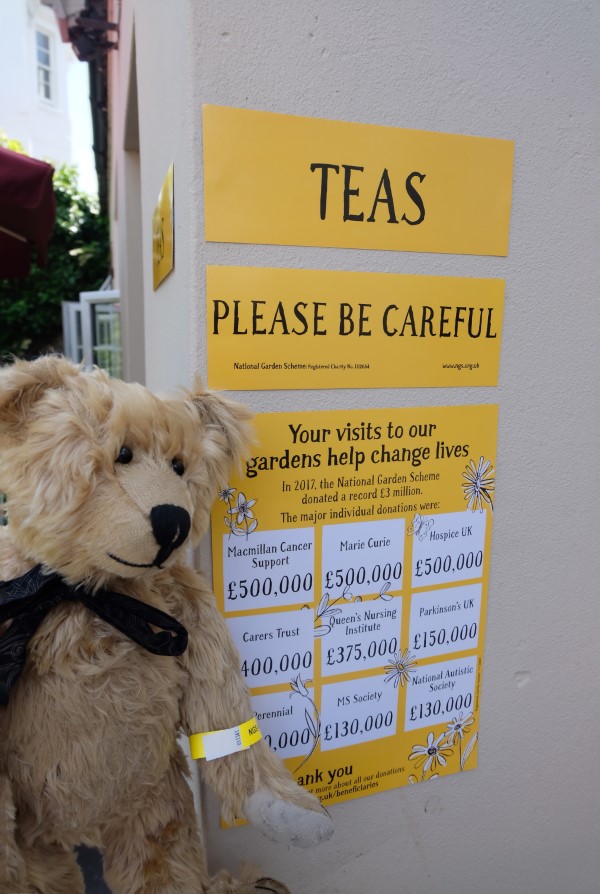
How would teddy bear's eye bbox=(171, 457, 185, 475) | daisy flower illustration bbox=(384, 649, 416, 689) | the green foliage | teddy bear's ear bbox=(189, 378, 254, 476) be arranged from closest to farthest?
teddy bear's eye bbox=(171, 457, 185, 475), teddy bear's ear bbox=(189, 378, 254, 476), daisy flower illustration bbox=(384, 649, 416, 689), the green foliage

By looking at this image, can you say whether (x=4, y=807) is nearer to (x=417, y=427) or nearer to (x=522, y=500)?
(x=417, y=427)

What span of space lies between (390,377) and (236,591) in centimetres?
67

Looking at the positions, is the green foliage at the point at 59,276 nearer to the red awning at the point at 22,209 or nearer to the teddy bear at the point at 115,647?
the red awning at the point at 22,209

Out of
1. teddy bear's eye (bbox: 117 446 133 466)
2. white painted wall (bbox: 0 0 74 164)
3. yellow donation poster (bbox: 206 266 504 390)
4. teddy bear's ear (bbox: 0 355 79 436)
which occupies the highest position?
white painted wall (bbox: 0 0 74 164)

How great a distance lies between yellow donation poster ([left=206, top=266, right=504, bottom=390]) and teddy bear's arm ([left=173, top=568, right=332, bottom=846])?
1.77 feet

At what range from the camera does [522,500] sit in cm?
170

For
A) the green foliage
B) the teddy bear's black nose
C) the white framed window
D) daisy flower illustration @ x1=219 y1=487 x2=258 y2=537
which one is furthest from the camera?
the white framed window

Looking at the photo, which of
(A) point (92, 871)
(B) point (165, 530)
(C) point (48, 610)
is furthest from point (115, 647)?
(A) point (92, 871)

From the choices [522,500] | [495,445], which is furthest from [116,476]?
[522,500]

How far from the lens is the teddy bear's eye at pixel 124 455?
997 mm

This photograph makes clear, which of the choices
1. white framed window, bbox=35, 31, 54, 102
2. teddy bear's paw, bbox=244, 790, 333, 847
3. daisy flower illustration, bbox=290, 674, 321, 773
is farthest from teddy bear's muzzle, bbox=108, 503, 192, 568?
white framed window, bbox=35, 31, 54, 102

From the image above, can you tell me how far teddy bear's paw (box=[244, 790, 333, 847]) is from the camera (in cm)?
114

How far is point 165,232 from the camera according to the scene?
5.26 feet

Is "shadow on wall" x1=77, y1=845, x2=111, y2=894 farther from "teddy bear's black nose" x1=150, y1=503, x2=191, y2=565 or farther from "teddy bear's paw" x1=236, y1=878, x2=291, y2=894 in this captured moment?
"teddy bear's black nose" x1=150, y1=503, x2=191, y2=565
